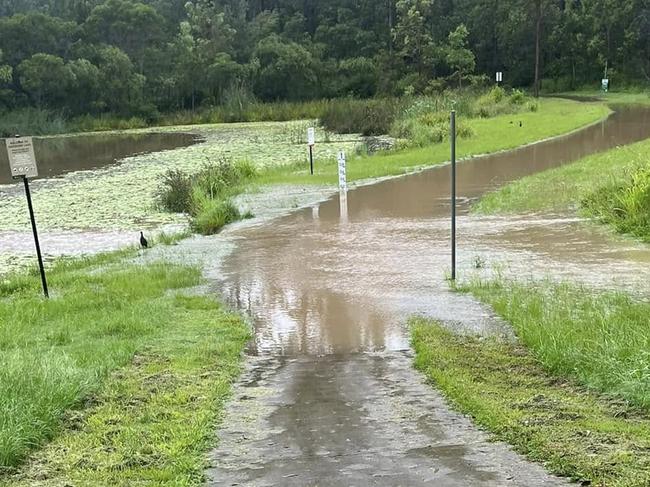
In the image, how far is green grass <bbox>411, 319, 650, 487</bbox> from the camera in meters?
3.93

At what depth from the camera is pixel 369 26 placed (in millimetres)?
79875

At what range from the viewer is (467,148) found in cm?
2455

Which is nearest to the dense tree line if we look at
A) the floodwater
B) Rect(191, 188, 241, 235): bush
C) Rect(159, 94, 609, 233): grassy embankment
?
the floodwater

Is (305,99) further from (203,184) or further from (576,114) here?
(203,184)

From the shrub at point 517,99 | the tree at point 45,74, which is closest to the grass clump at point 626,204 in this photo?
the shrub at point 517,99

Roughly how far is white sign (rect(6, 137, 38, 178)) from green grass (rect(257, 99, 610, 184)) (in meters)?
11.0

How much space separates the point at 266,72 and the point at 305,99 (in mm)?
4431

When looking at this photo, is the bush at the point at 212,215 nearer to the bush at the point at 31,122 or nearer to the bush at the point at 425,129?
the bush at the point at 425,129

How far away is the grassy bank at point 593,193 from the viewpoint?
11859 mm

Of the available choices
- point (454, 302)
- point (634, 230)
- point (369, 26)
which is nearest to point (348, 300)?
point (454, 302)

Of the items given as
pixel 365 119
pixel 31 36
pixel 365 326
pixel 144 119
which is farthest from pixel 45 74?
pixel 365 326

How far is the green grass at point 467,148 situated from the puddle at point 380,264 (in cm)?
405

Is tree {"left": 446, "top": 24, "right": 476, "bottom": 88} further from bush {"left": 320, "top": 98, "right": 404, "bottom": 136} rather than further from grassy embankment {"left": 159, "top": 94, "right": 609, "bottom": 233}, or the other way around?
bush {"left": 320, "top": 98, "right": 404, "bottom": 136}

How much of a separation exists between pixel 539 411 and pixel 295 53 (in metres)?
66.4
